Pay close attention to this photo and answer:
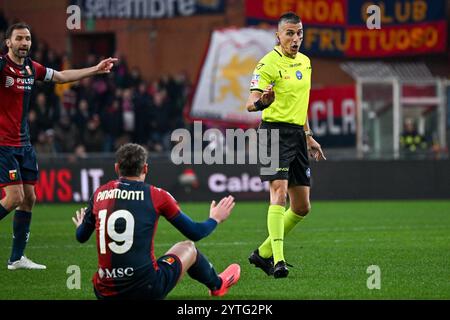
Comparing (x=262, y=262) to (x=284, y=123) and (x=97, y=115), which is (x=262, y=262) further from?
(x=97, y=115)

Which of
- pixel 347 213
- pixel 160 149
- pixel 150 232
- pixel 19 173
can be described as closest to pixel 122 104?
pixel 160 149

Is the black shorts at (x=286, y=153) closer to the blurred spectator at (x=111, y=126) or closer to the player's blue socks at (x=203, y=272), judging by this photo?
the player's blue socks at (x=203, y=272)

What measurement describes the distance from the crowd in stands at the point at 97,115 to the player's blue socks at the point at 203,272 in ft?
49.4

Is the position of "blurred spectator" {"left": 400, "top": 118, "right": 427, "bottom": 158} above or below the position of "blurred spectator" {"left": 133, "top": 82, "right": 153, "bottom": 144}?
below

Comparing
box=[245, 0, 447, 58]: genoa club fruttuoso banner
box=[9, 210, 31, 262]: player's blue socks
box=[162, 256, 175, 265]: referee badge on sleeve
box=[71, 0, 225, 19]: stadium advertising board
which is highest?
box=[71, 0, 225, 19]: stadium advertising board

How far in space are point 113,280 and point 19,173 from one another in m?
3.27

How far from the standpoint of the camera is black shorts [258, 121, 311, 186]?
31.9 feet

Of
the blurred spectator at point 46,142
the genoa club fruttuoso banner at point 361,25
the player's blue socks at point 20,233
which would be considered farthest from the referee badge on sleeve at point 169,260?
the genoa club fruttuoso banner at point 361,25

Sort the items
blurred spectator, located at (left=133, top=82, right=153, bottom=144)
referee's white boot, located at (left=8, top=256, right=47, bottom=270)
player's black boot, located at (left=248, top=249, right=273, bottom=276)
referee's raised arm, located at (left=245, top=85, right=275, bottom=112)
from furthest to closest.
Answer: blurred spectator, located at (left=133, top=82, right=153, bottom=144) → referee's white boot, located at (left=8, top=256, right=47, bottom=270) → player's black boot, located at (left=248, top=249, right=273, bottom=276) → referee's raised arm, located at (left=245, top=85, right=275, bottom=112)

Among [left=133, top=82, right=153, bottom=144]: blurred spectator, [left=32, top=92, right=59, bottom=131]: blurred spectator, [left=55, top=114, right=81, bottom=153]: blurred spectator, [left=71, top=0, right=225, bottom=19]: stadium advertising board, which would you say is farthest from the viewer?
[left=71, top=0, right=225, bottom=19]: stadium advertising board

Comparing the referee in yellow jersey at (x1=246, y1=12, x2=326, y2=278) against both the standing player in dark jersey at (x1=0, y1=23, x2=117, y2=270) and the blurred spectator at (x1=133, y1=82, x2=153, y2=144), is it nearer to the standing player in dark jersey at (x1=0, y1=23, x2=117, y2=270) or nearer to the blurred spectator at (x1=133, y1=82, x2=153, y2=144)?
the standing player in dark jersey at (x1=0, y1=23, x2=117, y2=270)

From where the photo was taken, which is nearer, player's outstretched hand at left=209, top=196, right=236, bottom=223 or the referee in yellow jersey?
player's outstretched hand at left=209, top=196, right=236, bottom=223

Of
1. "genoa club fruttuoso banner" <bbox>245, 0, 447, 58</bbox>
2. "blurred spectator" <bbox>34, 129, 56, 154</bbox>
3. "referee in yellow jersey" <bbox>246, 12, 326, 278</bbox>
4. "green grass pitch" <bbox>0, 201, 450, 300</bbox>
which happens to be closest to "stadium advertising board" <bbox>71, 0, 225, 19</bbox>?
"genoa club fruttuoso banner" <bbox>245, 0, 447, 58</bbox>

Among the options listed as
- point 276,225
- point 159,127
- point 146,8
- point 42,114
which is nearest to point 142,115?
point 159,127
